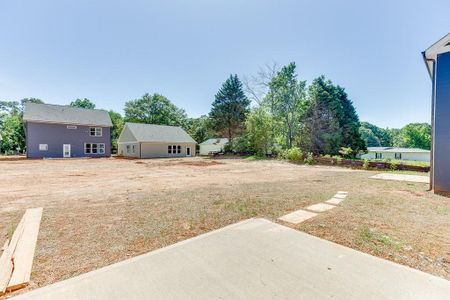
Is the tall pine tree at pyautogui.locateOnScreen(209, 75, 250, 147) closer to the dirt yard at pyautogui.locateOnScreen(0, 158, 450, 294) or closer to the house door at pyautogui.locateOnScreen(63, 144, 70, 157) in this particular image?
the house door at pyautogui.locateOnScreen(63, 144, 70, 157)

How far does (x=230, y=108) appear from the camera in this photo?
36062mm

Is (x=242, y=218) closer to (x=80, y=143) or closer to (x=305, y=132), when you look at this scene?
(x=305, y=132)

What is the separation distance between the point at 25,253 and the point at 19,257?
0.13 m

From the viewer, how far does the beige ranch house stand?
2823cm

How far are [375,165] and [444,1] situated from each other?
9899 mm

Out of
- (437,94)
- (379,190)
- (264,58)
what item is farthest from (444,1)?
(264,58)

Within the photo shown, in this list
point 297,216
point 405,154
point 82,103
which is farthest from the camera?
point 82,103

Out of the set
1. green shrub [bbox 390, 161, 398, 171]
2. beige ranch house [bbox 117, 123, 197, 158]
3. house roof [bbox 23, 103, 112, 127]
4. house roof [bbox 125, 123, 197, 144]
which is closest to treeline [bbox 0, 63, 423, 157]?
beige ranch house [bbox 117, 123, 197, 158]

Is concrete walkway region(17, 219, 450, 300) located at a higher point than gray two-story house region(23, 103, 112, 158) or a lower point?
lower

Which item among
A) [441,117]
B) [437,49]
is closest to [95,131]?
[437,49]

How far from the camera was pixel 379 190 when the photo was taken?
7.57m

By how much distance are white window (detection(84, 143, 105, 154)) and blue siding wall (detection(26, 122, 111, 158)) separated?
1.36 ft

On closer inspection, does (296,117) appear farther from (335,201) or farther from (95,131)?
(95,131)

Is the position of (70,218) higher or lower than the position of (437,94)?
lower
